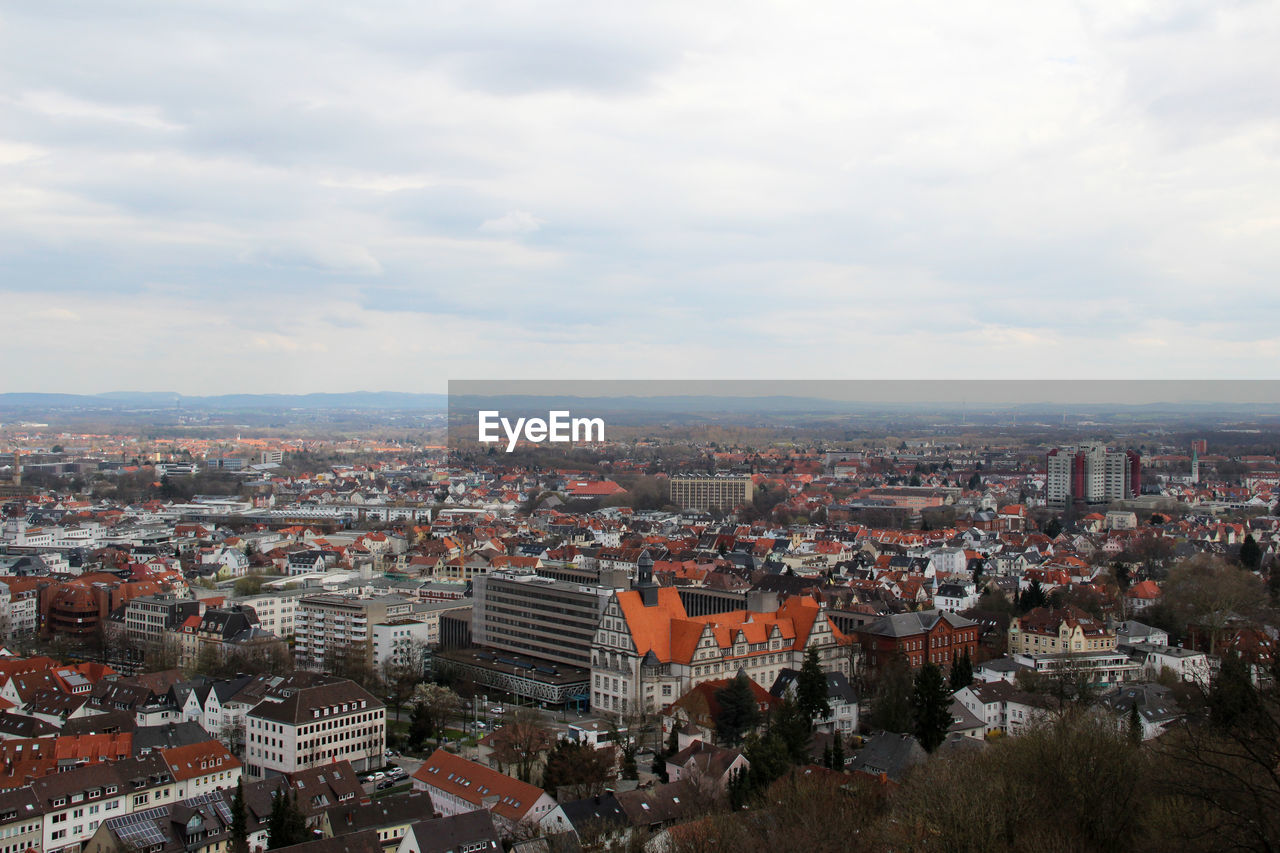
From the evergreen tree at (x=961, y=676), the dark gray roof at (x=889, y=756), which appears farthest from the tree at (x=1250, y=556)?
the dark gray roof at (x=889, y=756)

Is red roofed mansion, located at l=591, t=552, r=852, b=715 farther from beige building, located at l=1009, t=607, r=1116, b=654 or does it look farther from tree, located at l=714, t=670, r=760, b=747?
beige building, located at l=1009, t=607, r=1116, b=654

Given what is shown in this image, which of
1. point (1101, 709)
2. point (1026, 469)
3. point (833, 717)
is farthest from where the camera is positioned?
point (1026, 469)

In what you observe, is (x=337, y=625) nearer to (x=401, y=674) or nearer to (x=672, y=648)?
(x=401, y=674)

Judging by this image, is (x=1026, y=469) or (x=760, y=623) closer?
(x=760, y=623)

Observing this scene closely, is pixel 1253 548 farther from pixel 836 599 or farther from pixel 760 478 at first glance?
pixel 760 478

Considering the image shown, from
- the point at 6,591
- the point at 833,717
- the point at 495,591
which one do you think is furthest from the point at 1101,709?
the point at 6,591

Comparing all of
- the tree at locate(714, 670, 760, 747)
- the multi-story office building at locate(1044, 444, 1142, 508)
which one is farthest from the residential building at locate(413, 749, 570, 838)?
the multi-story office building at locate(1044, 444, 1142, 508)

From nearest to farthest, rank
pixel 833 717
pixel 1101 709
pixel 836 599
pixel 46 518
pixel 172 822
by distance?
pixel 172 822 → pixel 1101 709 → pixel 833 717 → pixel 836 599 → pixel 46 518
